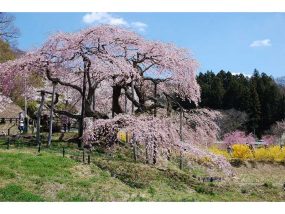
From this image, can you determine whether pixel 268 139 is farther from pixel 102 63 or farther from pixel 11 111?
pixel 102 63

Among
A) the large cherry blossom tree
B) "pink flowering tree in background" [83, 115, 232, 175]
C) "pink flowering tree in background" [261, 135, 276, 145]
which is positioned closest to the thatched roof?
the large cherry blossom tree

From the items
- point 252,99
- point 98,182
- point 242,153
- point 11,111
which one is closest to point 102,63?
point 98,182

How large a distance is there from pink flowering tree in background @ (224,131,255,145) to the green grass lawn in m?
13.9

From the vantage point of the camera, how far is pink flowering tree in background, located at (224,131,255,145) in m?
29.5

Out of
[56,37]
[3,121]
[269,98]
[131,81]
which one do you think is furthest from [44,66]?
[269,98]

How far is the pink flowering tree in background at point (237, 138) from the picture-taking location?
29.5 m

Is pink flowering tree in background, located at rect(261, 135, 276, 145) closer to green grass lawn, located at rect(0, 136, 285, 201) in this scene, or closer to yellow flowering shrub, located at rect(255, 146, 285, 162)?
yellow flowering shrub, located at rect(255, 146, 285, 162)

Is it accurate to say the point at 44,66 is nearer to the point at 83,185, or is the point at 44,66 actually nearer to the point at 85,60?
the point at 85,60

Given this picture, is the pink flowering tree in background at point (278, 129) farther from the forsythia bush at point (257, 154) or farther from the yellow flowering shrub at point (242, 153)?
the yellow flowering shrub at point (242, 153)

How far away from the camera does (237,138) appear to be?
2984 cm

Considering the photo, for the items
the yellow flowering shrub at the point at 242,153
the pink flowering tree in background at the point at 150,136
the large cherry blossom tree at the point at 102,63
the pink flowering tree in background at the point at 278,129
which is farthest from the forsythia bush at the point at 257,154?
the pink flowering tree in background at the point at 150,136

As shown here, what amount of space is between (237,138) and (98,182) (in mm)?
19126

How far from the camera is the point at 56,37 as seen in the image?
51.3ft

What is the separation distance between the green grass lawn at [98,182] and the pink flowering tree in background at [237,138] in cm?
1391
